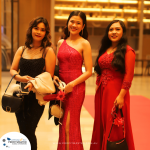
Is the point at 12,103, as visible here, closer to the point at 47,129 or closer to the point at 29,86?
the point at 29,86

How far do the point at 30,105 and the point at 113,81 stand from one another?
3.07 ft

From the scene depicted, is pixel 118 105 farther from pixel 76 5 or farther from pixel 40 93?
pixel 76 5

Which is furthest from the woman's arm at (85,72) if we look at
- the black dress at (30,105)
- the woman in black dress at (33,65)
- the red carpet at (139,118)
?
the red carpet at (139,118)

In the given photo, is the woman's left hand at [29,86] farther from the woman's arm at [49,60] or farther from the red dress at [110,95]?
the red dress at [110,95]

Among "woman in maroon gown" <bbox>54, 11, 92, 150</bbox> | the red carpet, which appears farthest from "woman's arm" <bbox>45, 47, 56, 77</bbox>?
the red carpet

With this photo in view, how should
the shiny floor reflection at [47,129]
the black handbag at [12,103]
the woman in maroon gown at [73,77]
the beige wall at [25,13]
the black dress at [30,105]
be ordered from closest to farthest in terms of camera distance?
the black handbag at [12,103], the black dress at [30,105], the woman in maroon gown at [73,77], the shiny floor reflection at [47,129], the beige wall at [25,13]

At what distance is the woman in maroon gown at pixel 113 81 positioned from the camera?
2.45m

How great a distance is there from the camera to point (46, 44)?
96.9 inches

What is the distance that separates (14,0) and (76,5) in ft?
14.6

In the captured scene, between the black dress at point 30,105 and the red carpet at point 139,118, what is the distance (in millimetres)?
1619

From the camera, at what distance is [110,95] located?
2586 mm

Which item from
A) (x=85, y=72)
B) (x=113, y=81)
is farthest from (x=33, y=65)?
(x=113, y=81)

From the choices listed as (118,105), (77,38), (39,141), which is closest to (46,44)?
(77,38)

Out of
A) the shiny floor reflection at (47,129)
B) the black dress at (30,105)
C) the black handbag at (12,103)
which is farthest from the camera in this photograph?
the shiny floor reflection at (47,129)
